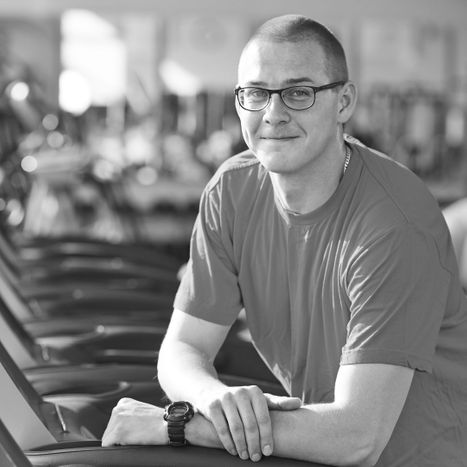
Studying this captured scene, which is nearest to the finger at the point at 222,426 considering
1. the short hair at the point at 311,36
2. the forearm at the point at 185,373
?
the forearm at the point at 185,373

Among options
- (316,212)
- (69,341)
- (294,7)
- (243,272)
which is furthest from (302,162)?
(294,7)

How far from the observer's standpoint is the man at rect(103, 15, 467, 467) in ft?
5.55

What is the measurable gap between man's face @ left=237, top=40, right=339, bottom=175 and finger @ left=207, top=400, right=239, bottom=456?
0.46m

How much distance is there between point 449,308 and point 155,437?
574mm

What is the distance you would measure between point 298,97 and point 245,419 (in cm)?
60

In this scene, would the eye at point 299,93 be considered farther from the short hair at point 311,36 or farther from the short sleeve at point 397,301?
the short sleeve at point 397,301

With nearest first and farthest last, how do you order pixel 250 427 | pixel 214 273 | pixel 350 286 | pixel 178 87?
pixel 250 427 < pixel 350 286 < pixel 214 273 < pixel 178 87

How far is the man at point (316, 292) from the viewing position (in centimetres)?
169

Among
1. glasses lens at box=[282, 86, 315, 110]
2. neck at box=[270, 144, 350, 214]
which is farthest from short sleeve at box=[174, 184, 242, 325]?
glasses lens at box=[282, 86, 315, 110]

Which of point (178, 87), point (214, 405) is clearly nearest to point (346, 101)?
point (214, 405)

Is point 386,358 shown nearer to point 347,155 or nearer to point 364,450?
point 364,450

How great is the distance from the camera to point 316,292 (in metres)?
1.86

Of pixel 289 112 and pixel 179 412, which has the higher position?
pixel 289 112

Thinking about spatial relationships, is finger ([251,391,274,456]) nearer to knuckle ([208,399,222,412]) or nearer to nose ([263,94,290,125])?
knuckle ([208,399,222,412])
